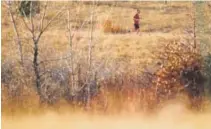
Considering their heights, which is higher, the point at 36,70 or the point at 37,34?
the point at 37,34

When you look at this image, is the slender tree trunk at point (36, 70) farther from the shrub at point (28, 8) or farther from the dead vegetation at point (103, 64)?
the shrub at point (28, 8)

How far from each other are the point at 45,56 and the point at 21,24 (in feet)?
0.62

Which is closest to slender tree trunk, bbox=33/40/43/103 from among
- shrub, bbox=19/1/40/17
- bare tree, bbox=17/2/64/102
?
bare tree, bbox=17/2/64/102

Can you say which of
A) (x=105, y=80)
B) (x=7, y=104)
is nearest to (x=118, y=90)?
(x=105, y=80)

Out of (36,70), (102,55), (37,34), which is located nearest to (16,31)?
(37,34)

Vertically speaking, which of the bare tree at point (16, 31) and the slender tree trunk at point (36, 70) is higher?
the bare tree at point (16, 31)

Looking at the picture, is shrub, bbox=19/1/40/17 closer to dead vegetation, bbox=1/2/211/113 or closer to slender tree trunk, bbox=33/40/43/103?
dead vegetation, bbox=1/2/211/113

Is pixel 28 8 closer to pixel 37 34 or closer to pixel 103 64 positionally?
pixel 37 34

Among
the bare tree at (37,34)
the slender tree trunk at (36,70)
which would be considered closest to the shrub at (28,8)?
the bare tree at (37,34)

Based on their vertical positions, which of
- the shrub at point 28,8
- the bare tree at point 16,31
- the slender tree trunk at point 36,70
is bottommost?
the slender tree trunk at point 36,70

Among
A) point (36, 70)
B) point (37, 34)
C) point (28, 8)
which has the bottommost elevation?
point (36, 70)

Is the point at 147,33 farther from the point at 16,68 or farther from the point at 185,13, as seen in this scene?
the point at 16,68

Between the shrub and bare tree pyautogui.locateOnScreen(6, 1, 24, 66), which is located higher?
the shrub

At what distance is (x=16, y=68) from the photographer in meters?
3.32
